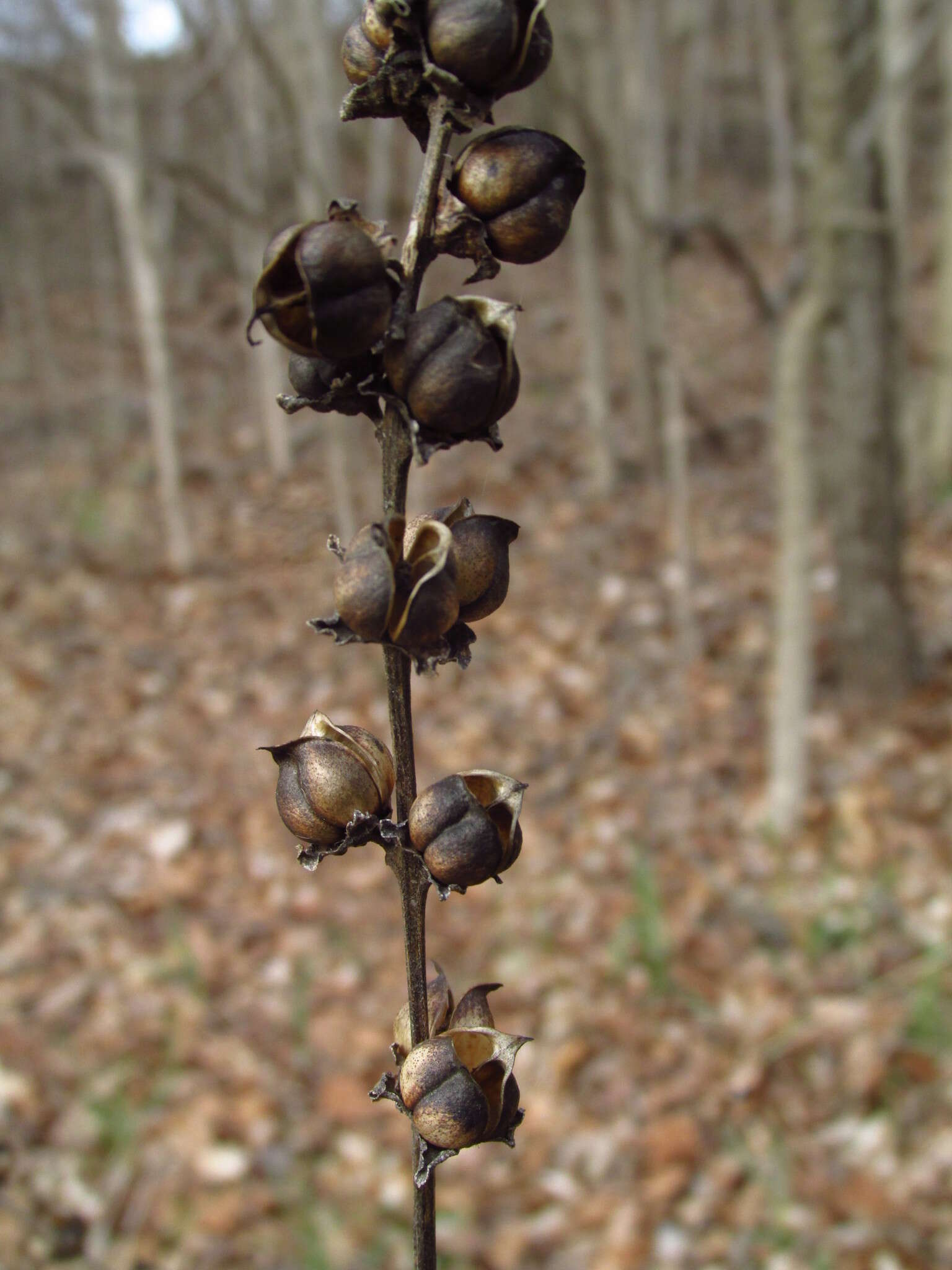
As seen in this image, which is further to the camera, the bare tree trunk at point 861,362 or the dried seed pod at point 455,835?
the bare tree trunk at point 861,362

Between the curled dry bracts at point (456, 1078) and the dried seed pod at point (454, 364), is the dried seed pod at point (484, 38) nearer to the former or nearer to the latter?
the dried seed pod at point (454, 364)

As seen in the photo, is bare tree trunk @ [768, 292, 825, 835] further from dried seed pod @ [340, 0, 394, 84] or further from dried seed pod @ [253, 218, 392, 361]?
dried seed pod @ [253, 218, 392, 361]

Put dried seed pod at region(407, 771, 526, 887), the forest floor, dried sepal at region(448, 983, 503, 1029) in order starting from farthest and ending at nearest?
1. the forest floor
2. dried sepal at region(448, 983, 503, 1029)
3. dried seed pod at region(407, 771, 526, 887)

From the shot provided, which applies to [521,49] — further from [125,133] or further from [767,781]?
[125,133]

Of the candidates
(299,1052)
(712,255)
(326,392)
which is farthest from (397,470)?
(712,255)

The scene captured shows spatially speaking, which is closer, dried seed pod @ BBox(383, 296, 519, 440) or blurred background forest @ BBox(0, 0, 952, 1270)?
dried seed pod @ BBox(383, 296, 519, 440)

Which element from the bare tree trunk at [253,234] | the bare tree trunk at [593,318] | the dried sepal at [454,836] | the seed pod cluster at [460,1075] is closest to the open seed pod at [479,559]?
the dried sepal at [454,836]

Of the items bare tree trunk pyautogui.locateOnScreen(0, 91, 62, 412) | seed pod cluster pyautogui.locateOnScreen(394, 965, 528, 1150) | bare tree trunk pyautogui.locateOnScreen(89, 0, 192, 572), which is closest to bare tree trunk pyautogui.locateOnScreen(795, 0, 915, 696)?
seed pod cluster pyautogui.locateOnScreen(394, 965, 528, 1150)
